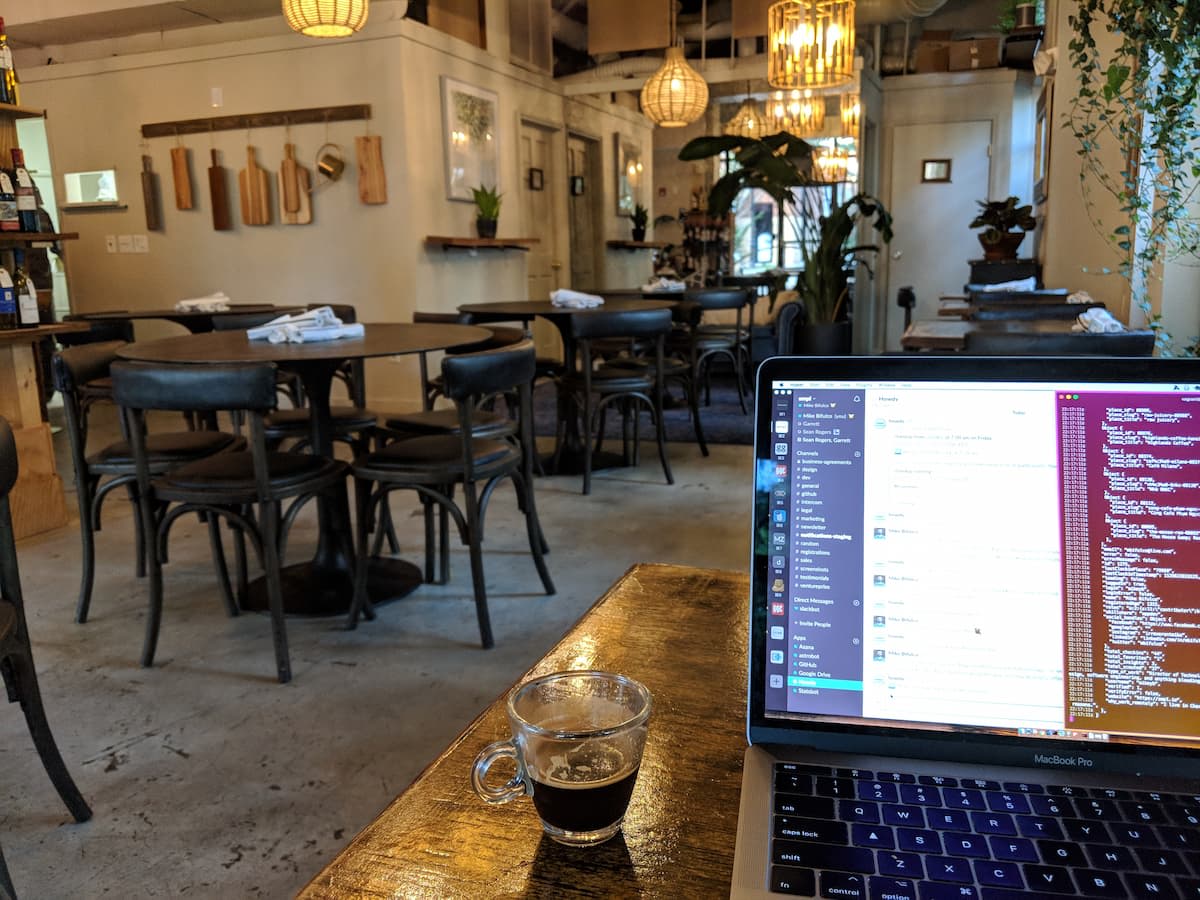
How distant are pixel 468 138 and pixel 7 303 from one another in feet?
12.6

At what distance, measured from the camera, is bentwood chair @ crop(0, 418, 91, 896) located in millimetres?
1576

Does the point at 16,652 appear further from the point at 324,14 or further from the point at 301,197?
the point at 301,197

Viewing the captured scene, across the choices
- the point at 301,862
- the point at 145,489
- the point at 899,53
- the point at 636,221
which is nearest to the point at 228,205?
the point at 636,221

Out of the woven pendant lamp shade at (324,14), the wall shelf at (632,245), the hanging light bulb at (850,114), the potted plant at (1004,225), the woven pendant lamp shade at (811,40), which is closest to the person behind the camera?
the woven pendant lamp shade at (324,14)

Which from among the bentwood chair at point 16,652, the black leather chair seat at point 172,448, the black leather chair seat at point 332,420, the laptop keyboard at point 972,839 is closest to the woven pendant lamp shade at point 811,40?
the black leather chair seat at point 332,420

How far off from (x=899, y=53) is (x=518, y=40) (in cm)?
424

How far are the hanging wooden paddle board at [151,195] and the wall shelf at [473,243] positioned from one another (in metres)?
2.32

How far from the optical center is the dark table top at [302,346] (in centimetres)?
247

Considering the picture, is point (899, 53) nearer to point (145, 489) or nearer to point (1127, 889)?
point (145, 489)

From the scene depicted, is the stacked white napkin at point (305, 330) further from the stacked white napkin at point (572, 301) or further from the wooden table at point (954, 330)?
the wooden table at point (954, 330)

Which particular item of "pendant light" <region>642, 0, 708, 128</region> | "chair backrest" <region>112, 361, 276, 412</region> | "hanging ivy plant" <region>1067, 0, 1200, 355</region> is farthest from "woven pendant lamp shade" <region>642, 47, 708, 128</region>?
"chair backrest" <region>112, 361, 276, 412</region>

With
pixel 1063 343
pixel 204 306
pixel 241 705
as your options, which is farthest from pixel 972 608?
pixel 204 306

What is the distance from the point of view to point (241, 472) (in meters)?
2.46

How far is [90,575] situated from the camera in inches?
112
